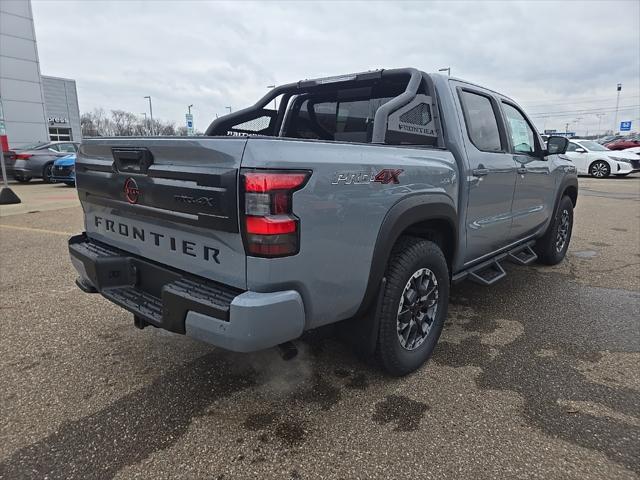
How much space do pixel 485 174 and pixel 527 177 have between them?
1.00 metres

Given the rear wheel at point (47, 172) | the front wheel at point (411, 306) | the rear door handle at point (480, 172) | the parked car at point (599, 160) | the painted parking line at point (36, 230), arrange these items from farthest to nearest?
the parked car at point (599, 160) < the rear wheel at point (47, 172) < the painted parking line at point (36, 230) < the rear door handle at point (480, 172) < the front wheel at point (411, 306)

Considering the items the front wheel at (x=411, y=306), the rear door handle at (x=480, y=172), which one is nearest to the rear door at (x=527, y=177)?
the rear door handle at (x=480, y=172)

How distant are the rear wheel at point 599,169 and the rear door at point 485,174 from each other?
17.2 metres

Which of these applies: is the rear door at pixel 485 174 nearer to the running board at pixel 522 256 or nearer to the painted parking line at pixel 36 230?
the running board at pixel 522 256

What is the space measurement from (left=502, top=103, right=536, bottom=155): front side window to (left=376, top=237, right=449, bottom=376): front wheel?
1851 mm

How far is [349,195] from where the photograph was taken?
213cm

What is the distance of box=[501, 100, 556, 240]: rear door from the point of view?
3.99 m

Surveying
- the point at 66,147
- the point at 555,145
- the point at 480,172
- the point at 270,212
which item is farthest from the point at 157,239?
the point at 66,147

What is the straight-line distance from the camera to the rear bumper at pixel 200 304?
1.89 m

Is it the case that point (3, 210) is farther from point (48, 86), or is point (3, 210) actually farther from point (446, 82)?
point (48, 86)

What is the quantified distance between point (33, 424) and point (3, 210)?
8.78m

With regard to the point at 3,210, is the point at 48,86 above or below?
above

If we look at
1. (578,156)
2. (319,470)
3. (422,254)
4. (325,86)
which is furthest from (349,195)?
(578,156)

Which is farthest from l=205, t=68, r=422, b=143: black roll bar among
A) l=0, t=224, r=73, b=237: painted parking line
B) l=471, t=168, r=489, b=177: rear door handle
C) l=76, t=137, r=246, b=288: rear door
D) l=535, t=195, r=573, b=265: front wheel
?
l=0, t=224, r=73, b=237: painted parking line
